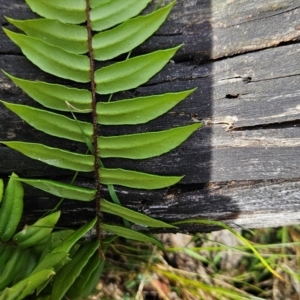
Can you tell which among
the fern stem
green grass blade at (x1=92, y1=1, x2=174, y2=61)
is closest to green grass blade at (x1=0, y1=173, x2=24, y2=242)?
the fern stem

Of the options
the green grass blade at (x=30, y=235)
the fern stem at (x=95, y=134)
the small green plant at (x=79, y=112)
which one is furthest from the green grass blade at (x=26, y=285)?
the fern stem at (x=95, y=134)

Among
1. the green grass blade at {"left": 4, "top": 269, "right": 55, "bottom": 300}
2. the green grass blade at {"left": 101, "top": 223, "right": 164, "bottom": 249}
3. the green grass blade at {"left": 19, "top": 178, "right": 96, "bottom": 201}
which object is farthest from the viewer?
the green grass blade at {"left": 101, "top": 223, "right": 164, "bottom": 249}

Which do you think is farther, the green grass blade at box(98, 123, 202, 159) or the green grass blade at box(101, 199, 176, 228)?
the green grass blade at box(101, 199, 176, 228)

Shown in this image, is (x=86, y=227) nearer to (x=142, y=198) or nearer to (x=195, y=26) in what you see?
(x=142, y=198)

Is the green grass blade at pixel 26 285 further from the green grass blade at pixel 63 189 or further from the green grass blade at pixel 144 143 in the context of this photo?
the green grass blade at pixel 144 143

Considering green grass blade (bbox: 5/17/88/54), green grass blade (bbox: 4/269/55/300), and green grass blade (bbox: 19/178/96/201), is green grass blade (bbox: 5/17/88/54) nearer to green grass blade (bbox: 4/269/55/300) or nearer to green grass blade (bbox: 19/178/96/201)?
green grass blade (bbox: 19/178/96/201)

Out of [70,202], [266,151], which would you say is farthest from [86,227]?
[266,151]

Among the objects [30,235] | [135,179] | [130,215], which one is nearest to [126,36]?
[135,179]
